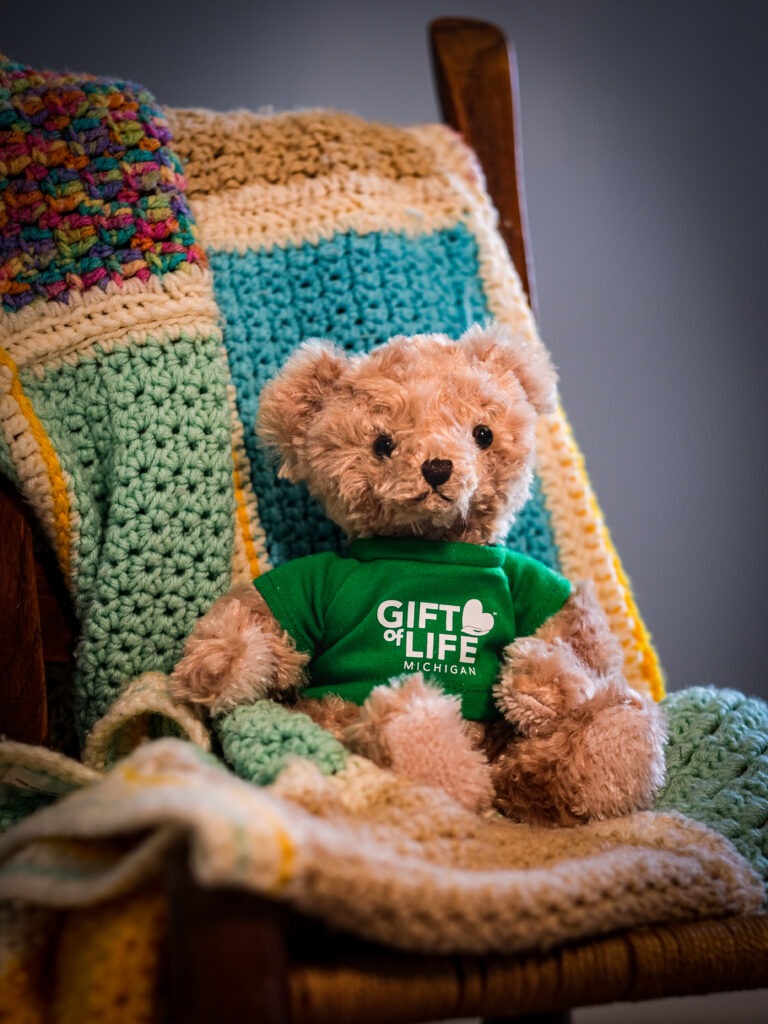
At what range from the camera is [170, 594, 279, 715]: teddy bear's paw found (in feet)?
2.19

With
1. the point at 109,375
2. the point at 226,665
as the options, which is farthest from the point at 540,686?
the point at 109,375

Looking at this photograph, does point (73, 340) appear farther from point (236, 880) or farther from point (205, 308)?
point (236, 880)

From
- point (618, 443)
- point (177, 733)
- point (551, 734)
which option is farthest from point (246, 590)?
point (618, 443)

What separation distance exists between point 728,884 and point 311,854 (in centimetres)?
31

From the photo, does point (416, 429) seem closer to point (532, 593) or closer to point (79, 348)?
point (532, 593)

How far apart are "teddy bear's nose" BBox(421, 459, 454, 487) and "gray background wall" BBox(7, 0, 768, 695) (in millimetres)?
747

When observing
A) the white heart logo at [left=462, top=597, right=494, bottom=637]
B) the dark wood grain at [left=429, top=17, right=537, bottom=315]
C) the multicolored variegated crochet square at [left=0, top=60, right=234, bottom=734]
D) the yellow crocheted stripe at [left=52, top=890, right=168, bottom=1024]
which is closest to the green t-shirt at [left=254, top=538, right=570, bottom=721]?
the white heart logo at [left=462, top=597, right=494, bottom=637]

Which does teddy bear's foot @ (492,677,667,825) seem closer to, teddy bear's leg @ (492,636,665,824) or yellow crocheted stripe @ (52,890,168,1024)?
teddy bear's leg @ (492,636,665,824)

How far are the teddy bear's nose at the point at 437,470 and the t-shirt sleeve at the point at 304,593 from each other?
0.39 ft

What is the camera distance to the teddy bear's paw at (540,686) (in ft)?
2.17

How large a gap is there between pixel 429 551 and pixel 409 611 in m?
0.05

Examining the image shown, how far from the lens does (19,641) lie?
715 mm

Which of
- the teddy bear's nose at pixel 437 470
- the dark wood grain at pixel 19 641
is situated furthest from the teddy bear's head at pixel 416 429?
the dark wood grain at pixel 19 641

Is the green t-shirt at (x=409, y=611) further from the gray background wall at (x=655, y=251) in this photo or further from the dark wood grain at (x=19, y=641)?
the gray background wall at (x=655, y=251)
